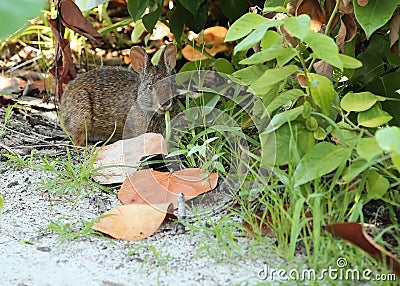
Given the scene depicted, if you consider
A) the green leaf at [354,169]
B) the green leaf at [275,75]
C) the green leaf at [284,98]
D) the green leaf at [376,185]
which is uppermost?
the green leaf at [275,75]

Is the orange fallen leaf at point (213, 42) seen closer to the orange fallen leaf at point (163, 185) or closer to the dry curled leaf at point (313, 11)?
the orange fallen leaf at point (163, 185)

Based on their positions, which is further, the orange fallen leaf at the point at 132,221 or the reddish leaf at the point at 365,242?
the orange fallen leaf at the point at 132,221

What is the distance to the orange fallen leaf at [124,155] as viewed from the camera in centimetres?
309

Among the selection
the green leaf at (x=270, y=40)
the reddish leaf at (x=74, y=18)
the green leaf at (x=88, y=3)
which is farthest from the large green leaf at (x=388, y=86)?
the reddish leaf at (x=74, y=18)

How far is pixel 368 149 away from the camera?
2.18 m

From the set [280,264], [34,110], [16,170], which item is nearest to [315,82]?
[280,264]

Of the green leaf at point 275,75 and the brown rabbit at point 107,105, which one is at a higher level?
the green leaf at point 275,75

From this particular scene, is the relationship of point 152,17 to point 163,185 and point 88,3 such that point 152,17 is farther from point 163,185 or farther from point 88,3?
point 163,185

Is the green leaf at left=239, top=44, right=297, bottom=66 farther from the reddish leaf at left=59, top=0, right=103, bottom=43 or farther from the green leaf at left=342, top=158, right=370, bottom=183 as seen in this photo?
the reddish leaf at left=59, top=0, right=103, bottom=43

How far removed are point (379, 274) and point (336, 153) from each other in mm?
405

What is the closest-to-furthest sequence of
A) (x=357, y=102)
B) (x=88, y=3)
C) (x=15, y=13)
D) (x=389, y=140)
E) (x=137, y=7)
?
(x=15, y=13), (x=389, y=140), (x=357, y=102), (x=88, y=3), (x=137, y=7)

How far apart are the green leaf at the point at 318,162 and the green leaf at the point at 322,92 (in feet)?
0.43

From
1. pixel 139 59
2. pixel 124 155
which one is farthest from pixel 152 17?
pixel 124 155

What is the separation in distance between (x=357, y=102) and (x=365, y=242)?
0.59 metres
